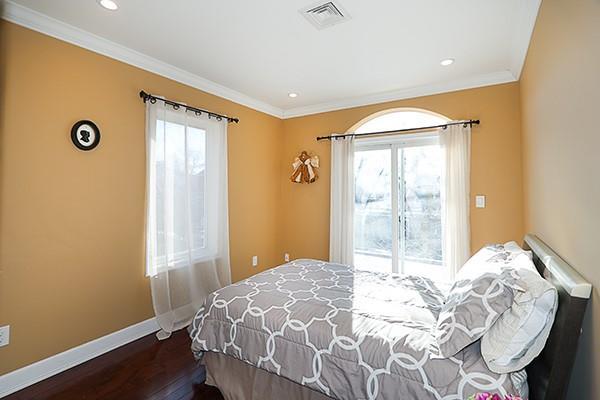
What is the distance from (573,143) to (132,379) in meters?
3.00

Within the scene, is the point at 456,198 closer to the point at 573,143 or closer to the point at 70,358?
the point at 573,143

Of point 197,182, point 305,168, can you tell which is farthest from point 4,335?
point 305,168

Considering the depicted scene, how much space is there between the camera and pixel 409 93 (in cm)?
343

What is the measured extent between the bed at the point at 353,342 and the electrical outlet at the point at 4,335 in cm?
126

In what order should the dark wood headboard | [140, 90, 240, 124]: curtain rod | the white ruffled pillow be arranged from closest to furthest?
the dark wood headboard
the white ruffled pillow
[140, 90, 240, 124]: curtain rod

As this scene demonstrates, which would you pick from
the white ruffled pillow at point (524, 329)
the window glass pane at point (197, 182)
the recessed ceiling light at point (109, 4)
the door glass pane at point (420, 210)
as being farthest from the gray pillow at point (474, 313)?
the recessed ceiling light at point (109, 4)

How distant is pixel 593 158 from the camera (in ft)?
3.60

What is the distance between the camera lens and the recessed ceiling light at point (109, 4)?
192 centimetres

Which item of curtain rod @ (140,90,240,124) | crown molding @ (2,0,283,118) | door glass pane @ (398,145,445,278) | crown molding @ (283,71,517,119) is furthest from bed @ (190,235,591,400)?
crown molding @ (2,0,283,118)

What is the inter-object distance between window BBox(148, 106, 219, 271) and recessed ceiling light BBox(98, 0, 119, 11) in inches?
36.0

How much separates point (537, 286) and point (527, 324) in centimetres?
16

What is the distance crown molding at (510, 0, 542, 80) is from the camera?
188 centimetres

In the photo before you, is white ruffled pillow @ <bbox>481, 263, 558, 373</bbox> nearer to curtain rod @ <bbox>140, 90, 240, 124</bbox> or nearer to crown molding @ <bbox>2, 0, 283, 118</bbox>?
curtain rod @ <bbox>140, 90, 240, 124</bbox>

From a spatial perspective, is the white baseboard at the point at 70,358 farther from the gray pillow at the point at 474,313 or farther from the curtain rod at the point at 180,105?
the gray pillow at the point at 474,313
